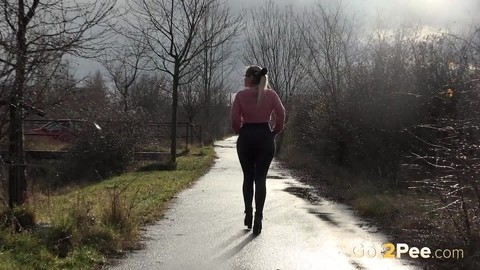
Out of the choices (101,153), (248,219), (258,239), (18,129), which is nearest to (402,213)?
(248,219)

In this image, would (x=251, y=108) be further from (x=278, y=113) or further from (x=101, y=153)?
(x=101, y=153)

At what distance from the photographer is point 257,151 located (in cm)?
630

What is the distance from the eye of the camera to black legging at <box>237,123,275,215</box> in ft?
20.6

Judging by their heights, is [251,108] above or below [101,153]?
above

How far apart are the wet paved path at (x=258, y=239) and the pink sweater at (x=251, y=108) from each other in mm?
1398

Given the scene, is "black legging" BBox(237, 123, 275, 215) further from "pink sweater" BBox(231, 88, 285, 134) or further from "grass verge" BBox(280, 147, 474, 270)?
"grass verge" BBox(280, 147, 474, 270)

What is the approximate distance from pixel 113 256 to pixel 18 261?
100 cm

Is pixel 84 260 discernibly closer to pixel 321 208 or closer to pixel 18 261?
pixel 18 261

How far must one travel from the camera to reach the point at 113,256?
5.44m

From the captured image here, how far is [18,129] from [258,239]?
10.4 ft

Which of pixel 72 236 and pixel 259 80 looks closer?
pixel 72 236

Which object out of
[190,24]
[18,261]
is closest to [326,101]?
[190,24]

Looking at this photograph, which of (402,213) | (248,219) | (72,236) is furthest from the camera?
(402,213)

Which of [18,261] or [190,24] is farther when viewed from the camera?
[190,24]
